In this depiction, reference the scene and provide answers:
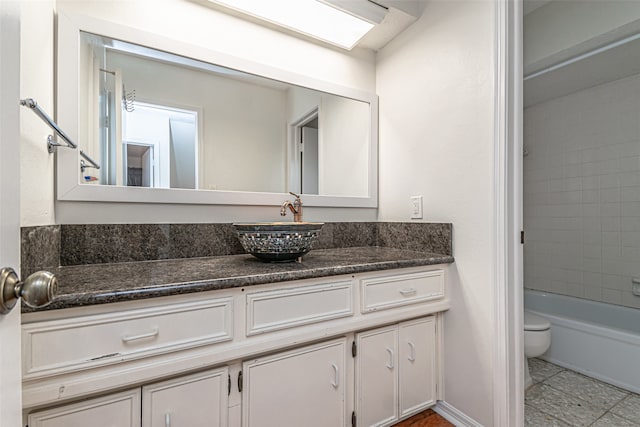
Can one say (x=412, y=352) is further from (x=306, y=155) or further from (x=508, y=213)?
(x=306, y=155)

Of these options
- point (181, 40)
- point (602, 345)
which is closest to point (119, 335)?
point (181, 40)

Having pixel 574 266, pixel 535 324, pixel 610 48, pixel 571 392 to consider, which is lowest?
pixel 571 392

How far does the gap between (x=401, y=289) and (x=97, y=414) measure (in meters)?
1.08

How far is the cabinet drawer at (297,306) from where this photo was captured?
946 mm

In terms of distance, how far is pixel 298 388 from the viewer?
105 cm

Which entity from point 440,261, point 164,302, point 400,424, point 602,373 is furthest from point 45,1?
point 602,373

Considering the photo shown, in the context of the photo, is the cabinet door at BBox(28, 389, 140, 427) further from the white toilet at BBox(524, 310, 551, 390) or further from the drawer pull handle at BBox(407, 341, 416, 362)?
the white toilet at BBox(524, 310, 551, 390)

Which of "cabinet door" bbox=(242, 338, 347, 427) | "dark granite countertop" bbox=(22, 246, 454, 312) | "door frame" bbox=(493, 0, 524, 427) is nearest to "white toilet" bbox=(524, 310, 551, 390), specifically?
"door frame" bbox=(493, 0, 524, 427)

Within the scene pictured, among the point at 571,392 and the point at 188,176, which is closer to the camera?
the point at 188,176

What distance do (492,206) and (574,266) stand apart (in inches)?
78.5

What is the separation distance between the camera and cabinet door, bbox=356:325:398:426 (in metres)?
1.20

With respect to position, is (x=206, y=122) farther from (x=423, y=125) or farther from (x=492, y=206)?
(x=492, y=206)

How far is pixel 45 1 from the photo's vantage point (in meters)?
1.02

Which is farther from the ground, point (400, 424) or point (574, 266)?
point (574, 266)
